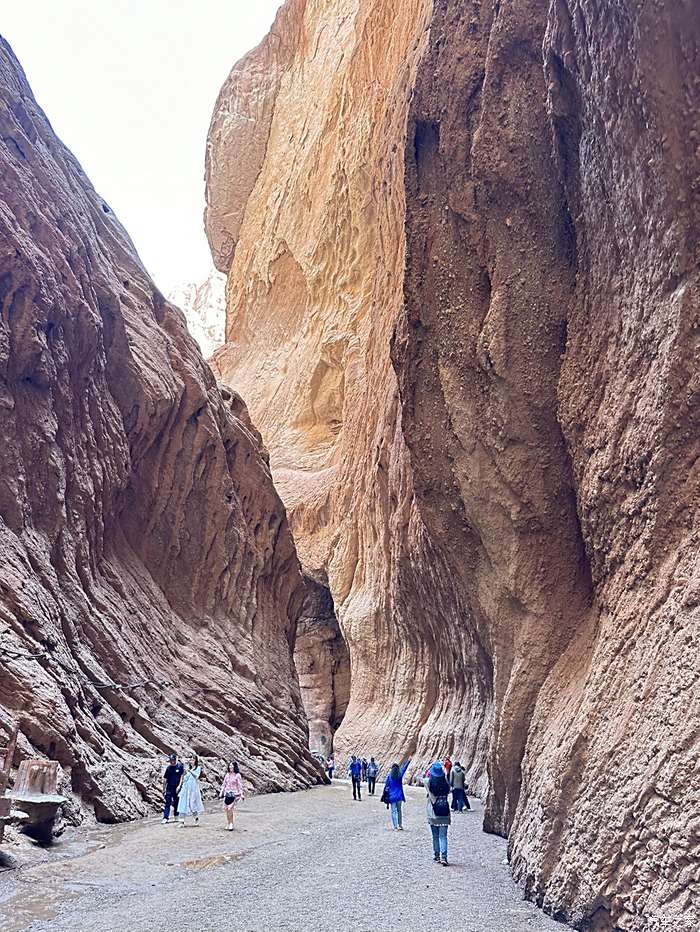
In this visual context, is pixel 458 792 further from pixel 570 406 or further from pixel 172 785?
pixel 570 406

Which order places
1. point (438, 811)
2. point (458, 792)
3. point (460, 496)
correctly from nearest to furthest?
point (438, 811), point (460, 496), point (458, 792)

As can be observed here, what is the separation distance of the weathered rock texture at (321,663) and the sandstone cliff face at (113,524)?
43.2ft

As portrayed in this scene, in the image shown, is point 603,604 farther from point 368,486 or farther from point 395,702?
point 368,486

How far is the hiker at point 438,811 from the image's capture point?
25.8 ft

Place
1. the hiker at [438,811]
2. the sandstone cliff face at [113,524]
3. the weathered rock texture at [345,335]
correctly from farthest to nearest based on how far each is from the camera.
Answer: the weathered rock texture at [345,335] → the sandstone cliff face at [113,524] → the hiker at [438,811]

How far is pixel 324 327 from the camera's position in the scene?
38.1 meters

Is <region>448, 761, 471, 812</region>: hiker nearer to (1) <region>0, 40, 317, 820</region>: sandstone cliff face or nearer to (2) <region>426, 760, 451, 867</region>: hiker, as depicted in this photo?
(1) <region>0, 40, 317, 820</region>: sandstone cliff face

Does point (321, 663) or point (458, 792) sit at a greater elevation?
point (321, 663)

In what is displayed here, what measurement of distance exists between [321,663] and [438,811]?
29444 millimetres

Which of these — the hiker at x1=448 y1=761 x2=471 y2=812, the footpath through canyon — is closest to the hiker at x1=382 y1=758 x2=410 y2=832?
the footpath through canyon

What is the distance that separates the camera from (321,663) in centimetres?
3666

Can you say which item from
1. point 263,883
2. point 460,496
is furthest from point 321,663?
point 263,883

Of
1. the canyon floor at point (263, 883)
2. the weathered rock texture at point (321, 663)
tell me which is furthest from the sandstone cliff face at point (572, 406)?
the weathered rock texture at point (321, 663)

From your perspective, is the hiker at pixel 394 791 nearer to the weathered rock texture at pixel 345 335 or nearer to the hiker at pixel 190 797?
the hiker at pixel 190 797
